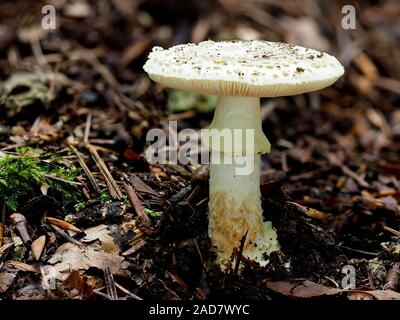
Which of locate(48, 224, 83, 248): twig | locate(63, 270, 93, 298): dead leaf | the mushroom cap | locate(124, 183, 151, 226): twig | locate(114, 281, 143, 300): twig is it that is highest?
the mushroom cap

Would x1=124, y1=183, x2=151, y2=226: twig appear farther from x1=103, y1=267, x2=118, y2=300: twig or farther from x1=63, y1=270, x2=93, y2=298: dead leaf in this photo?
x1=63, y1=270, x2=93, y2=298: dead leaf

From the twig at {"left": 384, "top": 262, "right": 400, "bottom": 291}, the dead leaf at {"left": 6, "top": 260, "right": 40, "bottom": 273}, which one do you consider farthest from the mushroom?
the dead leaf at {"left": 6, "top": 260, "right": 40, "bottom": 273}

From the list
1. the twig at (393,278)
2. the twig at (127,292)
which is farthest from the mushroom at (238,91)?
the twig at (393,278)

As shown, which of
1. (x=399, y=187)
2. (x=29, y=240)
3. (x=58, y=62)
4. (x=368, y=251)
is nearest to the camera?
(x=29, y=240)

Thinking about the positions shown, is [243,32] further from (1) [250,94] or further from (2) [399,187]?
(1) [250,94]

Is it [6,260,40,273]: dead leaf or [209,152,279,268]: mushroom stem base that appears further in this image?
[209,152,279,268]: mushroom stem base
